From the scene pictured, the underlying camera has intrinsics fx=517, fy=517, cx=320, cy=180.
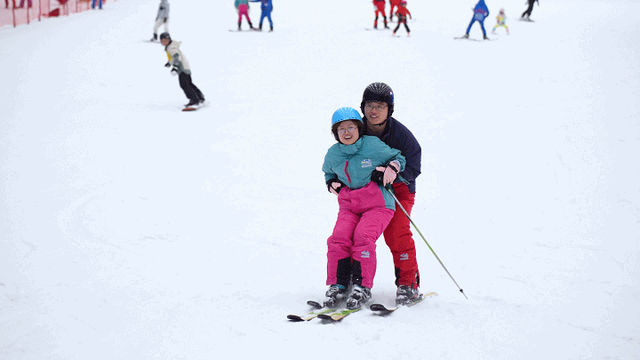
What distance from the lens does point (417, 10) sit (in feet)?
77.7

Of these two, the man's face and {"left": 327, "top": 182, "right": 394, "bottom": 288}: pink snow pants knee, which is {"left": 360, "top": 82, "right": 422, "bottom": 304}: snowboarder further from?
{"left": 327, "top": 182, "right": 394, "bottom": 288}: pink snow pants knee

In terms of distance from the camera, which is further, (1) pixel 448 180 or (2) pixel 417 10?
(2) pixel 417 10

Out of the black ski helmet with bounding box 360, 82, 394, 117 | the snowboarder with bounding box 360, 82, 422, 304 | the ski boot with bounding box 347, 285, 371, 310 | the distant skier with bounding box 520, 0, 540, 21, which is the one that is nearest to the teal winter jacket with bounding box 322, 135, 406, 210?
the snowboarder with bounding box 360, 82, 422, 304

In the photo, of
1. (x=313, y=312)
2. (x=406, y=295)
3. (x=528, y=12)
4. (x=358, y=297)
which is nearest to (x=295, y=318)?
(x=313, y=312)

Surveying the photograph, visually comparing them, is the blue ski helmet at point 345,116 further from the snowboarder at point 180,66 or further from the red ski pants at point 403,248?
the snowboarder at point 180,66

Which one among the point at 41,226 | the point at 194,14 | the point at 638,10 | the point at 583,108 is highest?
the point at 638,10

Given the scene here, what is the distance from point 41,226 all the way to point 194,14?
17393 millimetres

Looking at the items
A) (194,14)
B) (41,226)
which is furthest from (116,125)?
(194,14)

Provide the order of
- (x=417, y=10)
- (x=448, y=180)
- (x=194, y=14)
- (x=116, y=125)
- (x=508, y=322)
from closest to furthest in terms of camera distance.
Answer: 1. (x=508, y=322)
2. (x=448, y=180)
3. (x=116, y=125)
4. (x=194, y=14)
5. (x=417, y=10)

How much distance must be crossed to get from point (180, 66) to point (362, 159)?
23.6 ft

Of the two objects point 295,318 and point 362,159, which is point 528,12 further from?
point 295,318

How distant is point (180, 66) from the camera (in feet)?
32.1

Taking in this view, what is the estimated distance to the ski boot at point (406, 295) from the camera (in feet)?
12.0

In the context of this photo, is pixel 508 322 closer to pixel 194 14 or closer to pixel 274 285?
pixel 274 285
